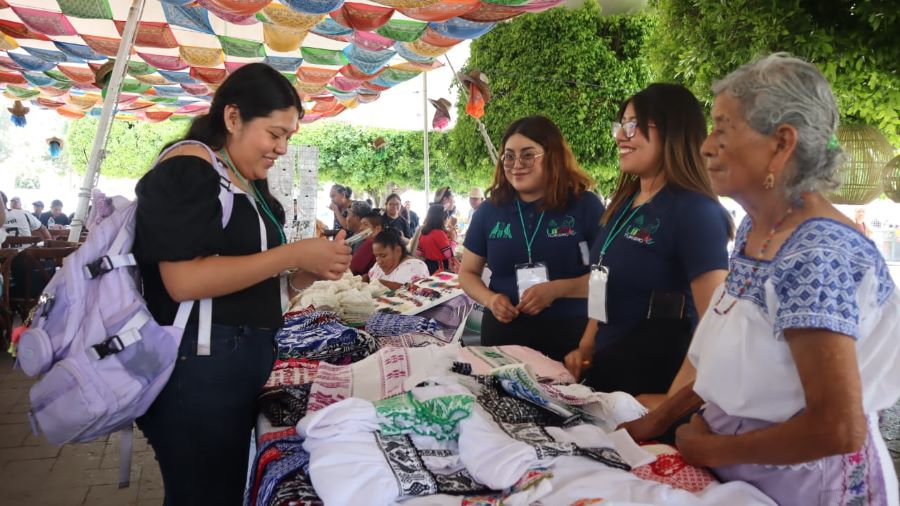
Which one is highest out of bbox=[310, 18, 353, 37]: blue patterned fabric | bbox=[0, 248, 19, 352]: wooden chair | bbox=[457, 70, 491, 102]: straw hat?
bbox=[310, 18, 353, 37]: blue patterned fabric

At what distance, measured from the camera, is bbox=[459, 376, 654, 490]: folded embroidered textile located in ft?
3.84

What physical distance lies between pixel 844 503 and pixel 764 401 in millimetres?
195

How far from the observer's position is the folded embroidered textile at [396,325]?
3.16m

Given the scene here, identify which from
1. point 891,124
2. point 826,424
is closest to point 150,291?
point 826,424

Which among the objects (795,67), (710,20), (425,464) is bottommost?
(425,464)

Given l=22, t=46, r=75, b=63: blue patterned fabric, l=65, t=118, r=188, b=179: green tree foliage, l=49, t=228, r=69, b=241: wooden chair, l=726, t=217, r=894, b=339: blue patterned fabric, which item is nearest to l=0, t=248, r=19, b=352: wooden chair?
l=49, t=228, r=69, b=241: wooden chair

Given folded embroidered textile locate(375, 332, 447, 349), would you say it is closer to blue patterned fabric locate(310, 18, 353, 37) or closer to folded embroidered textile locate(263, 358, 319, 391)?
folded embroidered textile locate(263, 358, 319, 391)

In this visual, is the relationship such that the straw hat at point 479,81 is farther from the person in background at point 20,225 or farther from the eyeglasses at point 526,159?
the person in background at point 20,225

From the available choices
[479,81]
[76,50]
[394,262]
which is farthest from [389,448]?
[76,50]

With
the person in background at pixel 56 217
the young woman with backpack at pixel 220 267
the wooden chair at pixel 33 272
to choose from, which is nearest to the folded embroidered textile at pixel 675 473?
the young woman with backpack at pixel 220 267

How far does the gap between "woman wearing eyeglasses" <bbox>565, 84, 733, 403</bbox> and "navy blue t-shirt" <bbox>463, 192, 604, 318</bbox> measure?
45cm

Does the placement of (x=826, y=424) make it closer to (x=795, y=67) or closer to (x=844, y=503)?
(x=844, y=503)

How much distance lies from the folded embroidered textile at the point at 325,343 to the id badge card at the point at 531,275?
2.54ft

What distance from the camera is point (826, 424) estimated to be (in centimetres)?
86
